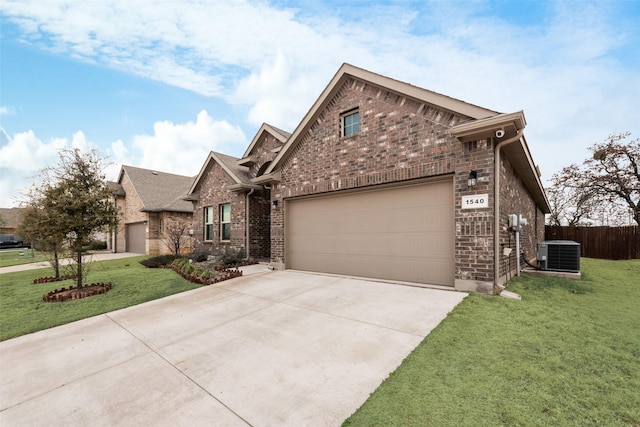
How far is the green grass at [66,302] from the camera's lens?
5.29 meters

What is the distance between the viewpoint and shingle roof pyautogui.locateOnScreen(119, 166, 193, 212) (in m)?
19.4

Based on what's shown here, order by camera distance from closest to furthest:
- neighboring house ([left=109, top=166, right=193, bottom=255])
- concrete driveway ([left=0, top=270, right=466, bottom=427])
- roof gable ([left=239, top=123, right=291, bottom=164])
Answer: concrete driveway ([left=0, top=270, right=466, bottom=427]) < roof gable ([left=239, top=123, right=291, bottom=164]) < neighboring house ([left=109, top=166, right=193, bottom=255])

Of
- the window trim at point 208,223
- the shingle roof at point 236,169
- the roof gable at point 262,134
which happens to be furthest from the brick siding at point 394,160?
the window trim at point 208,223

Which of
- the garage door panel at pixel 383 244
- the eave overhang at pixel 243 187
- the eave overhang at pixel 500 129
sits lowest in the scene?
the garage door panel at pixel 383 244

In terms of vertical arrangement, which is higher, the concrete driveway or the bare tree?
the bare tree

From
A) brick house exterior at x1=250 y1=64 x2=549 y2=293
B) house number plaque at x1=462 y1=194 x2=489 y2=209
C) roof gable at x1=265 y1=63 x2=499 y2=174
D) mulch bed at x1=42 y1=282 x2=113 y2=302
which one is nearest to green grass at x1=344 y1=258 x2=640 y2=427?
brick house exterior at x1=250 y1=64 x2=549 y2=293

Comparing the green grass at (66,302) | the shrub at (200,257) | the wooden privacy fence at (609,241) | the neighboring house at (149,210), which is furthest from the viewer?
the neighboring house at (149,210)

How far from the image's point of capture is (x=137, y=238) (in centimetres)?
2078

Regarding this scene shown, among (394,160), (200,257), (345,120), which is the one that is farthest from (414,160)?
(200,257)

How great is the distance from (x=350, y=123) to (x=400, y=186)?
2619 millimetres

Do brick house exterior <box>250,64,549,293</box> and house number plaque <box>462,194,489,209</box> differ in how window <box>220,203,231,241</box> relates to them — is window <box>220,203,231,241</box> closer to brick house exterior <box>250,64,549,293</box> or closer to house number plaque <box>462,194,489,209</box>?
brick house exterior <box>250,64,549,293</box>

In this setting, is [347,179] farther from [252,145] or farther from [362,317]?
[252,145]

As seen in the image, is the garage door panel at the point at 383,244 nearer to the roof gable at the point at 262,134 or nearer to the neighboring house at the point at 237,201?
the neighboring house at the point at 237,201

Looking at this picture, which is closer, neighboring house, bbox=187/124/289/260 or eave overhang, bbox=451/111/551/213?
eave overhang, bbox=451/111/551/213
